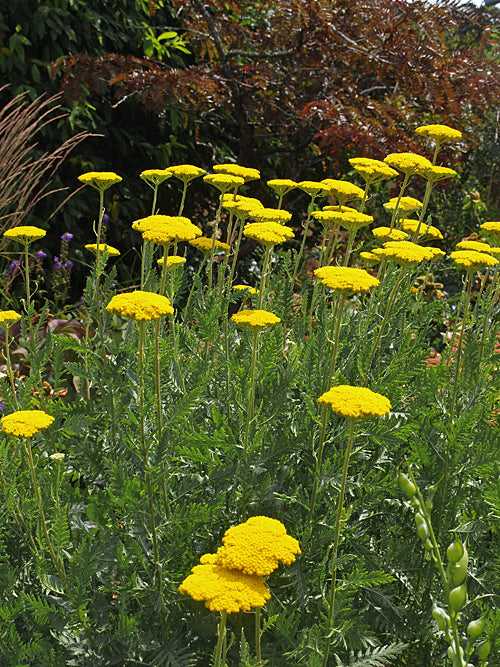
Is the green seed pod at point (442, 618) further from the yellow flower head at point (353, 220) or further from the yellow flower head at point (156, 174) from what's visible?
the yellow flower head at point (156, 174)

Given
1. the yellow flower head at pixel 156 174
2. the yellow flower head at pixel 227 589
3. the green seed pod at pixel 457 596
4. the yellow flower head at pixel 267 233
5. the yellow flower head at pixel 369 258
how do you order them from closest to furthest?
the green seed pod at pixel 457 596, the yellow flower head at pixel 227 589, the yellow flower head at pixel 267 233, the yellow flower head at pixel 156 174, the yellow flower head at pixel 369 258

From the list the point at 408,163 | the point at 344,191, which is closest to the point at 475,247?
the point at 408,163

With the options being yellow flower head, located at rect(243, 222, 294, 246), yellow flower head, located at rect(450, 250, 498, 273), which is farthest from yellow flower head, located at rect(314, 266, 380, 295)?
yellow flower head, located at rect(450, 250, 498, 273)

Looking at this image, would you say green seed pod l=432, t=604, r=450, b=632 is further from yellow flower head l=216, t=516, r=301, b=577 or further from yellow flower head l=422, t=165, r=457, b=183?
yellow flower head l=422, t=165, r=457, b=183

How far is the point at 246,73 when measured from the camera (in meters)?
4.34

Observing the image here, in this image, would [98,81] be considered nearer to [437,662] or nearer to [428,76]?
[428,76]

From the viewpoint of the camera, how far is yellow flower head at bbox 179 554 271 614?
33.8 inches

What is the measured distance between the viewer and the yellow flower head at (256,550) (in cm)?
91

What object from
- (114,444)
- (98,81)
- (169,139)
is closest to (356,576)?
(114,444)

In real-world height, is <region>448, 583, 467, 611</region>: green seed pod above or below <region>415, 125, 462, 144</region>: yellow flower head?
below

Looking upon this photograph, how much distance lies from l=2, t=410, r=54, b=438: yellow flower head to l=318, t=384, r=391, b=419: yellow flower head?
571 millimetres

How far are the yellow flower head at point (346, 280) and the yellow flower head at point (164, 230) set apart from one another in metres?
0.34

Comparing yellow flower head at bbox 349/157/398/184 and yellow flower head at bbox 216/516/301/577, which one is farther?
yellow flower head at bbox 349/157/398/184

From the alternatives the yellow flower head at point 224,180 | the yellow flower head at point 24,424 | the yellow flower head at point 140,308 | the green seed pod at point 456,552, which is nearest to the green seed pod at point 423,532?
the green seed pod at point 456,552
